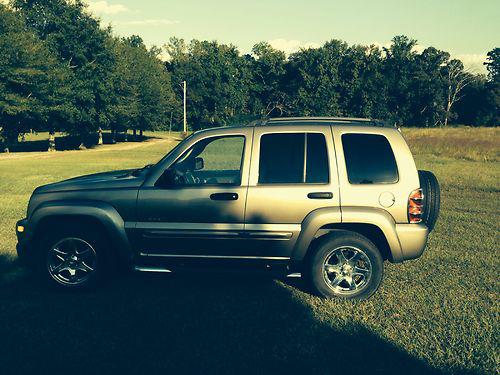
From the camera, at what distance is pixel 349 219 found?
5.02 metres

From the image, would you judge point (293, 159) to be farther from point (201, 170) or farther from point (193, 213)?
point (193, 213)

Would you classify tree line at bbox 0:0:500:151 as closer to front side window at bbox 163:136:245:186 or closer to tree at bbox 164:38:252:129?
tree at bbox 164:38:252:129

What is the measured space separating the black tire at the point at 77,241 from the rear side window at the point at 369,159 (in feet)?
9.12

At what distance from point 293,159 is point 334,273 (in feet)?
4.25

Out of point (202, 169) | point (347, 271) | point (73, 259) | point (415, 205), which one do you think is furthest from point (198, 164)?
point (415, 205)

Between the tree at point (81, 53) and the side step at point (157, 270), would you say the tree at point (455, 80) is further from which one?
the side step at point (157, 270)

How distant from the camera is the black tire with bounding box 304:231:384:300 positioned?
16.7 ft

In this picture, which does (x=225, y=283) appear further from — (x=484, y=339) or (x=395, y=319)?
(x=484, y=339)

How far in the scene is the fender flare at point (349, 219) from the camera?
498 centimetres

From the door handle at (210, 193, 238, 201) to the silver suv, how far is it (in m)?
0.01

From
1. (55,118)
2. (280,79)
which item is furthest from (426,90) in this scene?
(55,118)

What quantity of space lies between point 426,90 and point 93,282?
9059cm

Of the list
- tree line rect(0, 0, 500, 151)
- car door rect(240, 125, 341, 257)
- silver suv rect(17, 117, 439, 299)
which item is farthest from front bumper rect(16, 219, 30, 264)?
tree line rect(0, 0, 500, 151)

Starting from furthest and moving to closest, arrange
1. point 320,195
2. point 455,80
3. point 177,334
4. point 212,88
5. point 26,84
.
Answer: point 455,80
point 212,88
point 26,84
point 320,195
point 177,334
